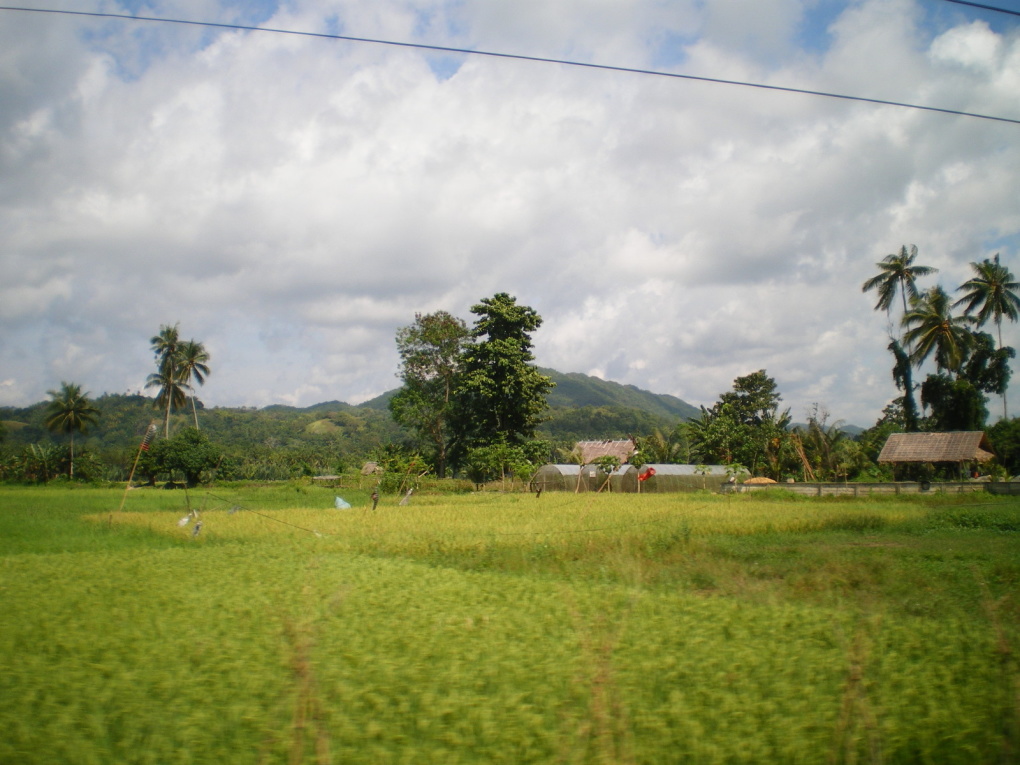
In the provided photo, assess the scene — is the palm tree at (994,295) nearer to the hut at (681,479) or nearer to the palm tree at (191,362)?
the hut at (681,479)

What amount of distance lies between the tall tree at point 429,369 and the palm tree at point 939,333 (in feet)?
85.0

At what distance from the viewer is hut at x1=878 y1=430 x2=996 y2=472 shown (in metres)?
32.6

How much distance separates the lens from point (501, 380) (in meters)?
38.2

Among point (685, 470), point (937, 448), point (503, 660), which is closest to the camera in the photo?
point (503, 660)

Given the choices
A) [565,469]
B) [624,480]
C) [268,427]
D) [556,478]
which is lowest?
[624,480]

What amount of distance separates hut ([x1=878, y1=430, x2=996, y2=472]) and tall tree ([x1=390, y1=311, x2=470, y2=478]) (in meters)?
24.5

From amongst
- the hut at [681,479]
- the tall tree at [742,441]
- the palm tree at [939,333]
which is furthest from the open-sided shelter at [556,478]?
the palm tree at [939,333]

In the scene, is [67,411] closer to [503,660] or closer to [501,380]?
[501,380]

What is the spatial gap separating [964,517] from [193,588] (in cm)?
1840

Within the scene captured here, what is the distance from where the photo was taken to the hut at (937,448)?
32562 millimetres

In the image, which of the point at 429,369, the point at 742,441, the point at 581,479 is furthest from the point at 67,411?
the point at 742,441

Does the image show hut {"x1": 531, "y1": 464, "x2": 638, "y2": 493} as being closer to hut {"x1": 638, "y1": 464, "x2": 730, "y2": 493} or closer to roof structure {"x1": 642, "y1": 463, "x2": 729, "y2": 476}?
hut {"x1": 638, "y1": 464, "x2": 730, "y2": 493}

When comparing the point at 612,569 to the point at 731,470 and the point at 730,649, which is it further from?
the point at 731,470

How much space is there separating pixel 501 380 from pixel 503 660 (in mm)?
33381
